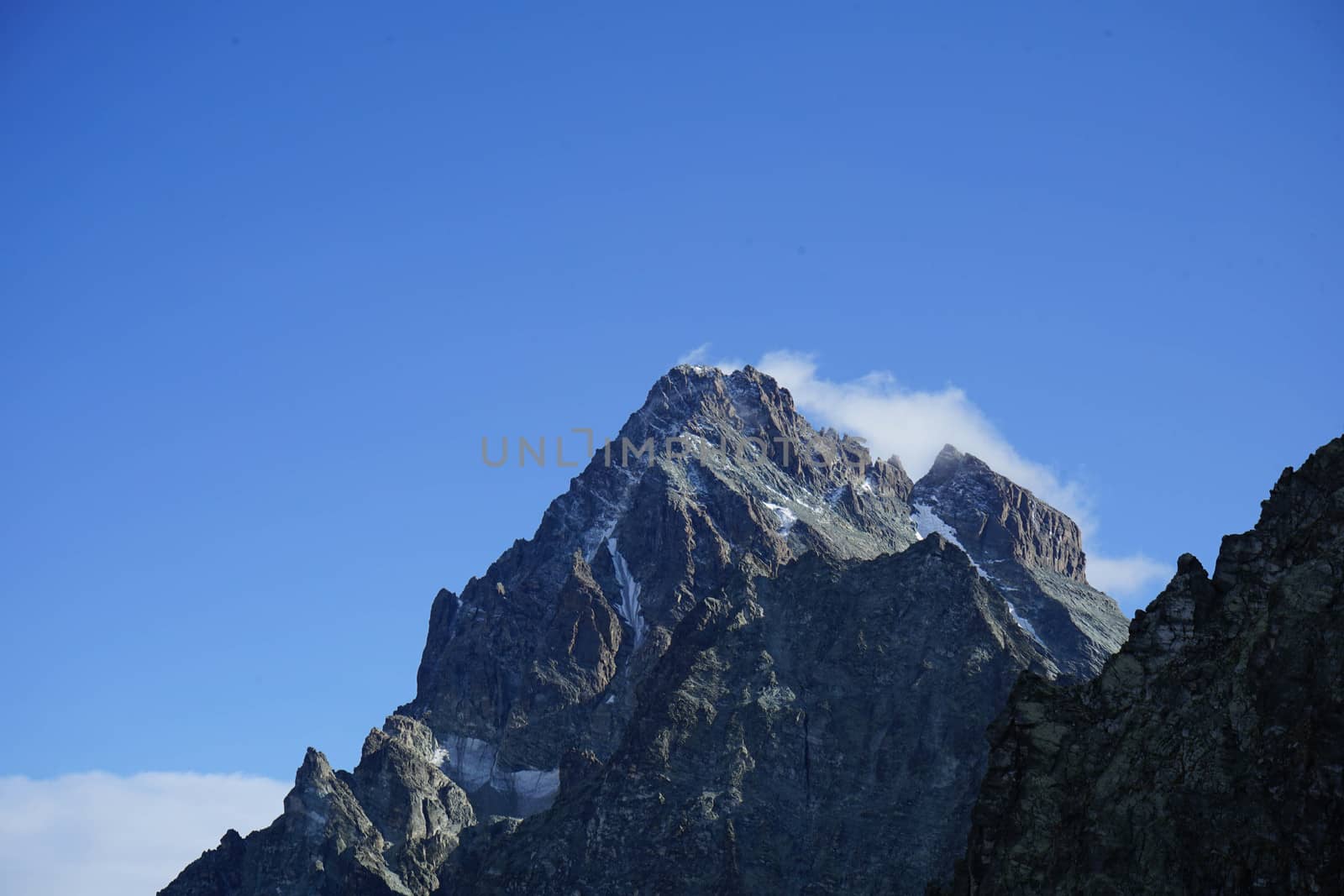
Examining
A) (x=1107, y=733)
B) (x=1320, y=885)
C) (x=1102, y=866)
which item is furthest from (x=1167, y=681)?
(x=1320, y=885)

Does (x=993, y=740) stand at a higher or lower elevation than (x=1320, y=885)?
higher

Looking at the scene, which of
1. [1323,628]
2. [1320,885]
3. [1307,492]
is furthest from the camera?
[1307,492]

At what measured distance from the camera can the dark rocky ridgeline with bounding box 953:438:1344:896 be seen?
103 meters

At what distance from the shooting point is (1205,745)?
359 ft

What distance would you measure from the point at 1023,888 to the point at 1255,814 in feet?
53.0

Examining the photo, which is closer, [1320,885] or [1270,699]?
[1320,885]

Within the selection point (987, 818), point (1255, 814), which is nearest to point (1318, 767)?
point (1255, 814)

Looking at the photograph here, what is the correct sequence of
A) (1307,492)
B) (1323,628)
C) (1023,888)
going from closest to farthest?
(1323,628)
(1023,888)
(1307,492)

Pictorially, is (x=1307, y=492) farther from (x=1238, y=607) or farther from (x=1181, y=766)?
(x=1181, y=766)

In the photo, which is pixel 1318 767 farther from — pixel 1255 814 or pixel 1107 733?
pixel 1107 733

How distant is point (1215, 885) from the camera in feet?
341

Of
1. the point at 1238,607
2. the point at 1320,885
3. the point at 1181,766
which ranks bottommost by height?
the point at 1320,885

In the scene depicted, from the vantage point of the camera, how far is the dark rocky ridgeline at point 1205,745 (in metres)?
103

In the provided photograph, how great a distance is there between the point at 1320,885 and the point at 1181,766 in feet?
41.9
